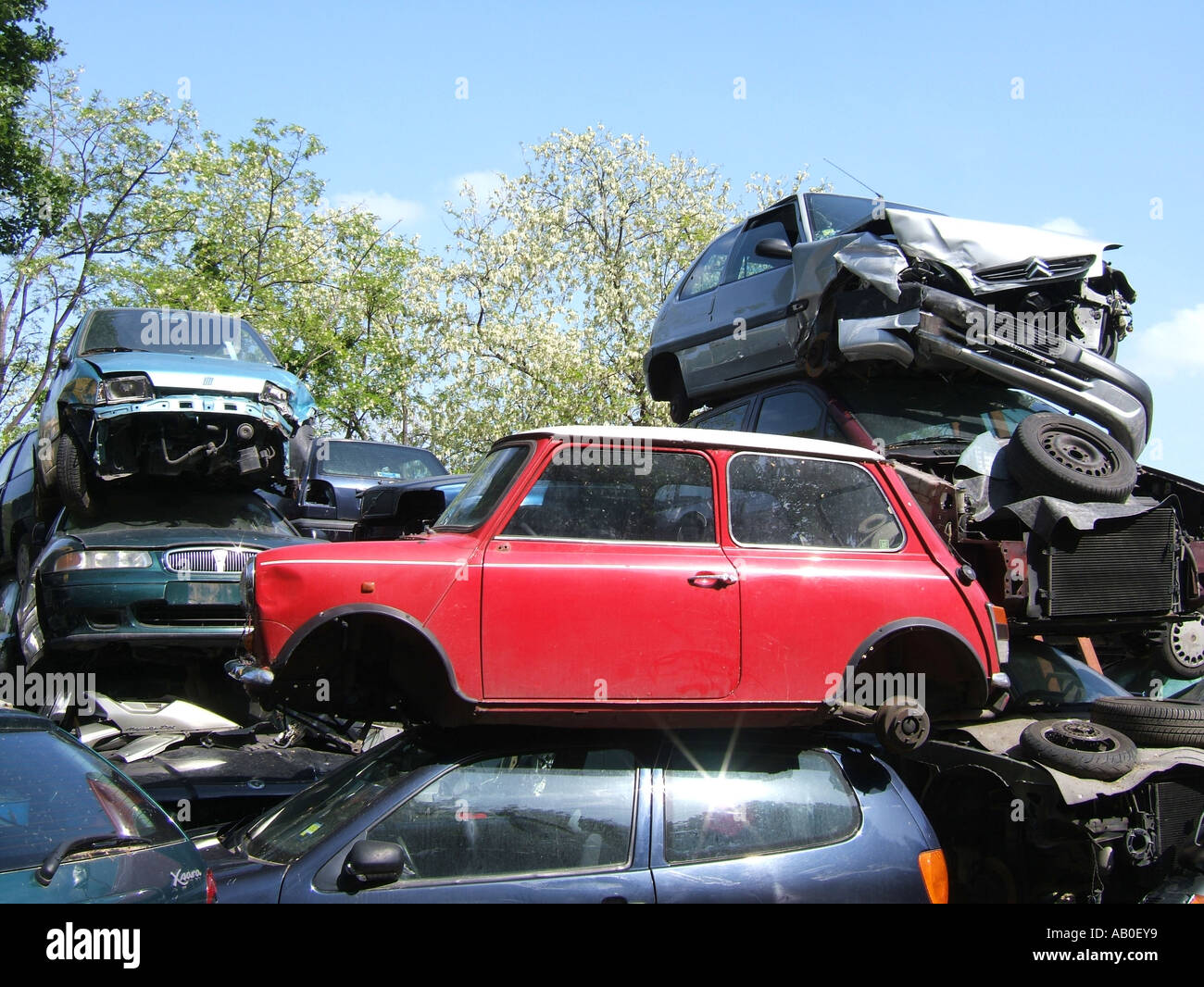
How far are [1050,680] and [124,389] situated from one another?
A: 21.5ft

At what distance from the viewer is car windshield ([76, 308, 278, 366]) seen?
8711 mm

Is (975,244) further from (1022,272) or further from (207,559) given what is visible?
(207,559)

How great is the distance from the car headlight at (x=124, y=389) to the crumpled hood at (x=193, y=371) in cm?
5

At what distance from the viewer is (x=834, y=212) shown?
7.85 metres

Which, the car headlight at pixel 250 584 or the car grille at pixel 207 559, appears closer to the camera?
the car headlight at pixel 250 584

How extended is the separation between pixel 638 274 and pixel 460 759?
2088 centimetres

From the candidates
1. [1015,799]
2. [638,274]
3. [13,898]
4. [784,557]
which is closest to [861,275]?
[784,557]

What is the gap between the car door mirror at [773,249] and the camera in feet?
23.3

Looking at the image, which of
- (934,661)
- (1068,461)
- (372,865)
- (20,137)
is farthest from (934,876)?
(20,137)

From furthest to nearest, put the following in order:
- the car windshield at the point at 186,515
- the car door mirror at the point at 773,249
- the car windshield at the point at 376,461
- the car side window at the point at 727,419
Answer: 1. the car windshield at the point at 376,461
2. the car windshield at the point at 186,515
3. the car side window at the point at 727,419
4. the car door mirror at the point at 773,249

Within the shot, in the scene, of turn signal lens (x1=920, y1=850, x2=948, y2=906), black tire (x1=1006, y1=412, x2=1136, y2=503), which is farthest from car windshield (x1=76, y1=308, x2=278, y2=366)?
turn signal lens (x1=920, y1=850, x2=948, y2=906)

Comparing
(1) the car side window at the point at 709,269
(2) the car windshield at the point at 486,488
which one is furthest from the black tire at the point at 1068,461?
(1) the car side window at the point at 709,269

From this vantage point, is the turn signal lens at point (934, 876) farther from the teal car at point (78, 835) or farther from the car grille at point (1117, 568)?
the teal car at point (78, 835)

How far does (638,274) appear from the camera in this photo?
938 inches
